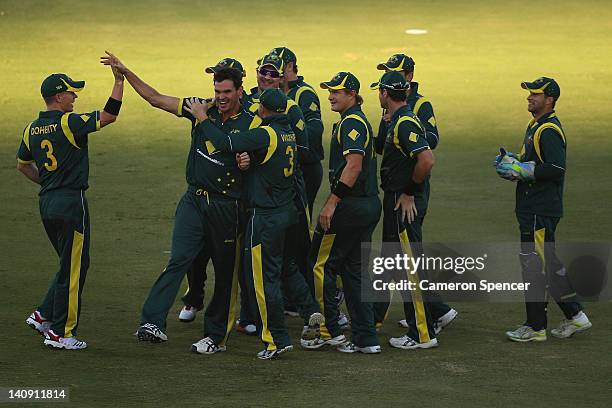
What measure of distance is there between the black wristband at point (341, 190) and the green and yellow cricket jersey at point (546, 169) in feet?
5.33

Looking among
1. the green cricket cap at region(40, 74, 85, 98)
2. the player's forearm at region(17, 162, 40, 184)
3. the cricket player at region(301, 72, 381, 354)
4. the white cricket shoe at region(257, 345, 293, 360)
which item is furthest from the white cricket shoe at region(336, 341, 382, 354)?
the green cricket cap at region(40, 74, 85, 98)

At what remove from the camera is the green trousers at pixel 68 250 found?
9609mm

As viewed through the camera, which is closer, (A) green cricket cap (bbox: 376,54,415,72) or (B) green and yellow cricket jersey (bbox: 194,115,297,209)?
(B) green and yellow cricket jersey (bbox: 194,115,297,209)

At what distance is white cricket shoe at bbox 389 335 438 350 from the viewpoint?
9.87 m

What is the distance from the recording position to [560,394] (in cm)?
853

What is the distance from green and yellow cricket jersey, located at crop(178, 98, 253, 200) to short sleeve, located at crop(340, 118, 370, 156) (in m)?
0.75

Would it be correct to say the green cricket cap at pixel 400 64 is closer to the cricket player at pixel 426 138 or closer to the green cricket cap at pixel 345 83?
the cricket player at pixel 426 138

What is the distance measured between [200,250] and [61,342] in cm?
131

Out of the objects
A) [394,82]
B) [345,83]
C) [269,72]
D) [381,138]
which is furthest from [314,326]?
[269,72]

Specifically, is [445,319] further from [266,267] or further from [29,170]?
[29,170]

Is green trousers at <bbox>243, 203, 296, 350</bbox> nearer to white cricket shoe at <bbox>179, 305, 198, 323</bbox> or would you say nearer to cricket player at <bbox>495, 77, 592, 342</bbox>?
white cricket shoe at <bbox>179, 305, 198, 323</bbox>

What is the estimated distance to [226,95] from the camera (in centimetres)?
943

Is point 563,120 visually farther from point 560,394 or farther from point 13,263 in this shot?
point 560,394

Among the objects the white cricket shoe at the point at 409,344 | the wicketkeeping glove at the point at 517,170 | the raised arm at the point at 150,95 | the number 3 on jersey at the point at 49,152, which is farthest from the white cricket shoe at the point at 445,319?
the number 3 on jersey at the point at 49,152
